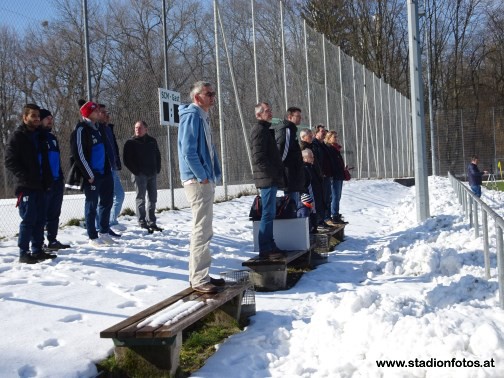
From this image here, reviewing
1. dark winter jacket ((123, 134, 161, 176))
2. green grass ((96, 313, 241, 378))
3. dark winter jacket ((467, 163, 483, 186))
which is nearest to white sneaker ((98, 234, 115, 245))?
dark winter jacket ((123, 134, 161, 176))

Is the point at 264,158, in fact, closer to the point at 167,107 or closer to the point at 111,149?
the point at 111,149

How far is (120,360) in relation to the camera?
13.7 feet

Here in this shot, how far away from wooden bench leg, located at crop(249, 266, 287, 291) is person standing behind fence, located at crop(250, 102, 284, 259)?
Result: 351mm

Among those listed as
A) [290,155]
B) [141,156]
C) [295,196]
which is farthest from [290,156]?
[141,156]

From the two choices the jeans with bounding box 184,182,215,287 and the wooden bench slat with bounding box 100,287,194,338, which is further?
the jeans with bounding box 184,182,215,287

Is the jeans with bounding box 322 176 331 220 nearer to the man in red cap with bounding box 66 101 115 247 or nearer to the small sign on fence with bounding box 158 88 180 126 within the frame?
the small sign on fence with bounding box 158 88 180 126

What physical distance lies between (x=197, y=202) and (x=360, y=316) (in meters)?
1.60

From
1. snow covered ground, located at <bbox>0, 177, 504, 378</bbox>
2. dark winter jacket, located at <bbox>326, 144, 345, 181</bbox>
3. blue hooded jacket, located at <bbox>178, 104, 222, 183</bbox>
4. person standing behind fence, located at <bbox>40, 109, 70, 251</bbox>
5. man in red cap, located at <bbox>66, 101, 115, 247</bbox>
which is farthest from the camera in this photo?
dark winter jacket, located at <bbox>326, 144, 345, 181</bbox>

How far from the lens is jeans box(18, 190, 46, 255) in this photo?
6840 millimetres

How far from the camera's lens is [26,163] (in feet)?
22.5

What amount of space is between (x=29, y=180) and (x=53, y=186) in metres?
0.91

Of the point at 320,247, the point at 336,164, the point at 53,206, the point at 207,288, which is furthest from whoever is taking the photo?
the point at 336,164

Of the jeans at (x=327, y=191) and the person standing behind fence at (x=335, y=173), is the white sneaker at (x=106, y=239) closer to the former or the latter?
the jeans at (x=327, y=191)

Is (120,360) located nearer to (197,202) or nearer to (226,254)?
(197,202)
